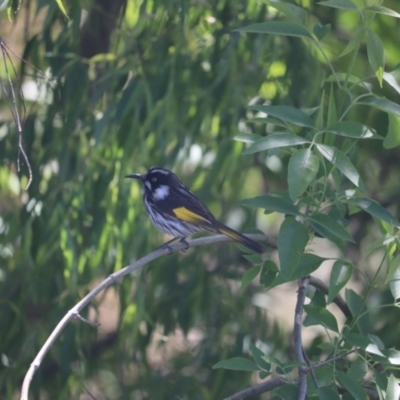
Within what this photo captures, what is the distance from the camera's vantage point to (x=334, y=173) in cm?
247

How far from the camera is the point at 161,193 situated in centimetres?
449

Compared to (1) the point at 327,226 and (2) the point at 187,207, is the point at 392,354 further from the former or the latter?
(2) the point at 187,207

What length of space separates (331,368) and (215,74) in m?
2.19

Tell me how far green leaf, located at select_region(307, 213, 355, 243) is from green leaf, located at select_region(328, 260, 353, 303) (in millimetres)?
121

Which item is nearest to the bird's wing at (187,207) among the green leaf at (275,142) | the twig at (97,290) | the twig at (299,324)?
the twig at (97,290)

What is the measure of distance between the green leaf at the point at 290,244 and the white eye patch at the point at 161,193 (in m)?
2.24

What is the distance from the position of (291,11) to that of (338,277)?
81 centimetres

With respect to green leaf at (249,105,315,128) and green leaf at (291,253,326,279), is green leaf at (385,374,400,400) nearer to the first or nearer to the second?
green leaf at (291,253,326,279)

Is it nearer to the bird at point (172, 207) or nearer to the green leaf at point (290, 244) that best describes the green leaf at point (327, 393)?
the green leaf at point (290, 244)

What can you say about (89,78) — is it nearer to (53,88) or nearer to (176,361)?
(53,88)

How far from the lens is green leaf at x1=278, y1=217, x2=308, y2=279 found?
218 cm

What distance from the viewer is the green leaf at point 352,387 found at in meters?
2.19

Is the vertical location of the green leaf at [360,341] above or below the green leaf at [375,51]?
below

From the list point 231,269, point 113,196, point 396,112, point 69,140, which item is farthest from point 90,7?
point 396,112
